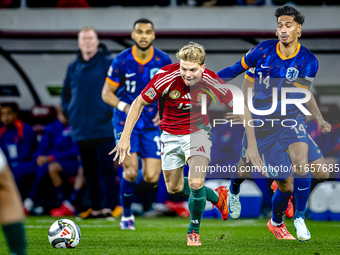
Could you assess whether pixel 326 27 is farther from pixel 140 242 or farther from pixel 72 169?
pixel 140 242

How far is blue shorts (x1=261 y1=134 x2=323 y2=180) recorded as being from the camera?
4.91 meters

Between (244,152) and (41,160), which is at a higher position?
(244,152)

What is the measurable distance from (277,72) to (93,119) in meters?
3.37

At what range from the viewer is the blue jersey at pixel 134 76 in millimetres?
6242

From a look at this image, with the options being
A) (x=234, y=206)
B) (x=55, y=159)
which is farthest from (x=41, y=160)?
(x=234, y=206)

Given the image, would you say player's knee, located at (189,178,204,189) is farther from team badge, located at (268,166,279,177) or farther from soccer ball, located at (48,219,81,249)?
soccer ball, located at (48,219,81,249)

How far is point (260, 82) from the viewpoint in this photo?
16.7 feet

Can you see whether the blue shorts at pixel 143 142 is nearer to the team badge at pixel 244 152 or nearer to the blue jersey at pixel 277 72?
the team badge at pixel 244 152

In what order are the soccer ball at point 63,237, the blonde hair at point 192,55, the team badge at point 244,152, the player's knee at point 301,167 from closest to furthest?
the soccer ball at point 63,237, the blonde hair at point 192,55, the player's knee at point 301,167, the team badge at point 244,152

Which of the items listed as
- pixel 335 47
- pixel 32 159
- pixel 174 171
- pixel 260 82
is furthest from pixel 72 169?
pixel 335 47

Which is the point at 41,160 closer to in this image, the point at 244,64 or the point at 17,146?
the point at 17,146

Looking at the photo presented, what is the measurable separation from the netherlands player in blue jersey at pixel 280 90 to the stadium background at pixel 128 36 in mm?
4592

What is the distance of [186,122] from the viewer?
4.95m

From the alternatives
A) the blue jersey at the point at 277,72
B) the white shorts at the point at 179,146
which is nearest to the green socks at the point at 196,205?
the white shorts at the point at 179,146
